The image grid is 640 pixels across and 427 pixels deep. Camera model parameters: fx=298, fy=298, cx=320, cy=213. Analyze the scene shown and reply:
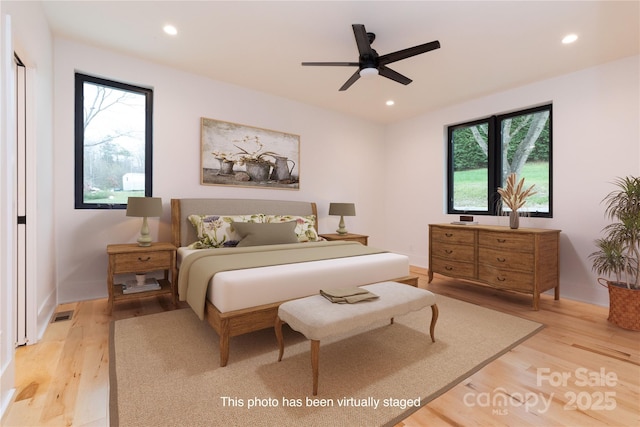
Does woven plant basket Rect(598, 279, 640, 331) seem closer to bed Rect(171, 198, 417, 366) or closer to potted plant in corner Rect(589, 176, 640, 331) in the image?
potted plant in corner Rect(589, 176, 640, 331)

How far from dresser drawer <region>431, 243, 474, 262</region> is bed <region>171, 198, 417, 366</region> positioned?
1213 mm

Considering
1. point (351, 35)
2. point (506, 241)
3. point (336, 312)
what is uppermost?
point (351, 35)

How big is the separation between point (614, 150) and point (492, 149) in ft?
4.42

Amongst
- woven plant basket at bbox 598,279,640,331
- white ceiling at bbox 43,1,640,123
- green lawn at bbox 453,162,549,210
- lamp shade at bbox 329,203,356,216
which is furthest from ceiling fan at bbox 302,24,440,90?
woven plant basket at bbox 598,279,640,331

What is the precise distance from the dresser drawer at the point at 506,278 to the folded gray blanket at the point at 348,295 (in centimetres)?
217

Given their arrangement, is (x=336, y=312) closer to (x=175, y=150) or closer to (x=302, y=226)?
(x=302, y=226)

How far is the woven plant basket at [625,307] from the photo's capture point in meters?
2.60

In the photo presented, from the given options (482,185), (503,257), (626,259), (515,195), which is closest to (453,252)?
(503,257)

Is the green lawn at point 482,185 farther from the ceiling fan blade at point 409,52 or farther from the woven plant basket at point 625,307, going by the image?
the ceiling fan blade at point 409,52

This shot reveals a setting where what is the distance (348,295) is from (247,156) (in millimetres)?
2876

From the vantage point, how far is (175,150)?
3693 mm

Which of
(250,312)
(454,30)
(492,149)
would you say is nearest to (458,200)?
(492,149)

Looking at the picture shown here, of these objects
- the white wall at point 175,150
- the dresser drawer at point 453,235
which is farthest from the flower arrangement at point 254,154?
the dresser drawer at point 453,235

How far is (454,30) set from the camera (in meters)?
2.70
